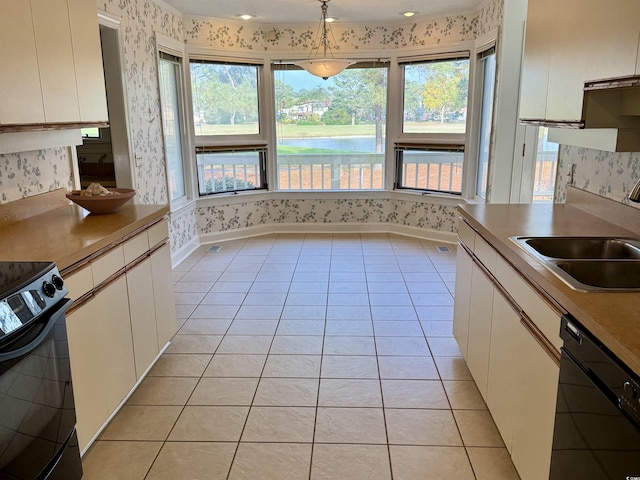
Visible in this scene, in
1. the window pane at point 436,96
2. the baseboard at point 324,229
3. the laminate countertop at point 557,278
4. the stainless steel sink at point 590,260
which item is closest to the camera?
the laminate countertop at point 557,278

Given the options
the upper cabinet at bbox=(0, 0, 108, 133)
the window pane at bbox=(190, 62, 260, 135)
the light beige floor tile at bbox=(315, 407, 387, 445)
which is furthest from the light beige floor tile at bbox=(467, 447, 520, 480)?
the window pane at bbox=(190, 62, 260, 135)

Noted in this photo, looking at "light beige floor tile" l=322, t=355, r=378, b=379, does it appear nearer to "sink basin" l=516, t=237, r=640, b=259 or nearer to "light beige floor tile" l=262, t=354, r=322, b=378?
"light beige floor tile" l=262, t=354, r=322, b=378

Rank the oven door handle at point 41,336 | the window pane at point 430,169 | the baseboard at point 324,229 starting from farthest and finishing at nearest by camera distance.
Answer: the baseboard at point 324,229, the window pane at point 430,169, the oven door handle at point 41,336

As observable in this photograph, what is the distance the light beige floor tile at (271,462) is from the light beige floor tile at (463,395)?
32.8 inches

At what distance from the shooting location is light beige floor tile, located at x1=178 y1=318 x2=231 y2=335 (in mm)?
3385

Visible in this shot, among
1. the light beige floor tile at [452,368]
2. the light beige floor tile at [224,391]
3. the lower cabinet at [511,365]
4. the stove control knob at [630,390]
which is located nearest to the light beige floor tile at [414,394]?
the light beige floor tile at [452,368]

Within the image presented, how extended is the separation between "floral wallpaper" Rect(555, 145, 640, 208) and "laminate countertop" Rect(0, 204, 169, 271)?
95.3 inches

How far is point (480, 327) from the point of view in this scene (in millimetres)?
2439

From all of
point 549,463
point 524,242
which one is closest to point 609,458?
point 549,463

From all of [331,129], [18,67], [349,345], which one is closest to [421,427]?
[349,345]

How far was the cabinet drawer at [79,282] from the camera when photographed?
1.90 m

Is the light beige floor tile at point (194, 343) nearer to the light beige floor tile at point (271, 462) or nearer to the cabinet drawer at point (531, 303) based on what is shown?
the light beige floor tile at point (271, 462)

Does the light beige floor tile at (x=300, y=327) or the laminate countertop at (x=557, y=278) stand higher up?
the laminate countertop at (x=557, y=278)

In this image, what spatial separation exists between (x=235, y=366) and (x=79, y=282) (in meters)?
1.21
